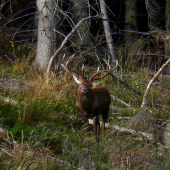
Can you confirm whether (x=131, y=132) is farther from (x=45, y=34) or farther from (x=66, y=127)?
(x=45, y=34)

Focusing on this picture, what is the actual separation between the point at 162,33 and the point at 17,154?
19.6 ft

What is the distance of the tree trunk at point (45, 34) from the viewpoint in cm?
1079

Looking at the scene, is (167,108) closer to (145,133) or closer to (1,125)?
(145,133)

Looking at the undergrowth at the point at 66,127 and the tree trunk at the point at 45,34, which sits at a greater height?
the tree trunk at the point at 45,34

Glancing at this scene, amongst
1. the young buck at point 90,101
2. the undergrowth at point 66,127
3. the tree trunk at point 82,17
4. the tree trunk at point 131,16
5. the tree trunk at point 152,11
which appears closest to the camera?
the undergrowth at point 66,127

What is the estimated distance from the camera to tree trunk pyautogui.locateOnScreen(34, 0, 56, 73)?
1079 centimetres

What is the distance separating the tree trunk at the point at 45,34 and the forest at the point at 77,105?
3 cm

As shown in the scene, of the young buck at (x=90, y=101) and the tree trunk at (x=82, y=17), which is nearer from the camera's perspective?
the young buck at (x=90, y=101)

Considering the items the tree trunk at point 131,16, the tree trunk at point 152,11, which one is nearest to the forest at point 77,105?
the tree trunk at point 131,16

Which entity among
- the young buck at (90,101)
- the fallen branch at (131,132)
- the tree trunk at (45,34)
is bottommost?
the fallen branch at (131,132)

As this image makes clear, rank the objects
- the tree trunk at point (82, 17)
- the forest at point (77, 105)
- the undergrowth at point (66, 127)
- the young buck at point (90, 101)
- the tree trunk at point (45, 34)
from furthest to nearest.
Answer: the tree trunk at point (82, 17), the tree trunk at point (45, 34), the young buck at point (90, 101), the forest at point (77, 105), the undergrowth at point (66, 127)

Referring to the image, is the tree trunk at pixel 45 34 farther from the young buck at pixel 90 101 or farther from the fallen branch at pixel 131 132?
the young buck at pixel 90 101

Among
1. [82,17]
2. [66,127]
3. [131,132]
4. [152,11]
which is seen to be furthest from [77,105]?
[152,11]

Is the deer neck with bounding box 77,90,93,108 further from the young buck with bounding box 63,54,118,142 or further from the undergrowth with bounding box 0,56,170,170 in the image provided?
the undergrowth with bounding box 0,56,170,170
